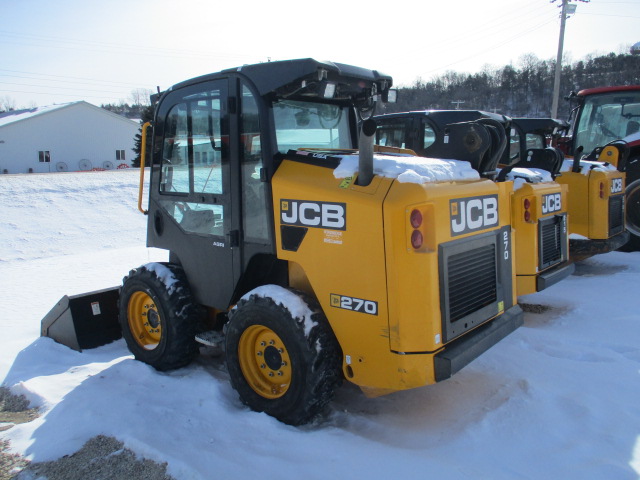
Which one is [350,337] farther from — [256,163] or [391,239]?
[256,163]

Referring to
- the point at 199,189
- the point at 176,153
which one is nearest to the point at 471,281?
the point at 199,189

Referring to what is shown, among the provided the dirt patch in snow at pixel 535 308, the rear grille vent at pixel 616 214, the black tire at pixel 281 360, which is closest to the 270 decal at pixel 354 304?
the black tire at pixel 281 360

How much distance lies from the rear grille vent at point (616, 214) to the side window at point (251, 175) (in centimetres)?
560

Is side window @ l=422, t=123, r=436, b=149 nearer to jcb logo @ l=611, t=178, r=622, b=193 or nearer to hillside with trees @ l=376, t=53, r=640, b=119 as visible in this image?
jcb logo @ l=611, t=178, r=622, b=193

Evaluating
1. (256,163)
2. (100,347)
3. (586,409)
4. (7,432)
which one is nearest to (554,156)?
(586,409)

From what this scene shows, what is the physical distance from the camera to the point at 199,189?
3.94 m

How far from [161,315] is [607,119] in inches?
351

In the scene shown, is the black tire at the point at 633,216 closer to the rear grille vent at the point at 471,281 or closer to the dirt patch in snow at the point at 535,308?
the dirt patch in snow at the point at 535,308

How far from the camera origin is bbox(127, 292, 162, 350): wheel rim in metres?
4.33

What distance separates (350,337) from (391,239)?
0.67 metres

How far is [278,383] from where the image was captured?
11.1 ft

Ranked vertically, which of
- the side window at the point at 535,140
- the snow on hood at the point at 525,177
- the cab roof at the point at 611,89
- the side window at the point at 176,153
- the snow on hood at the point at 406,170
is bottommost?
the snow on hood at the point at 525,177

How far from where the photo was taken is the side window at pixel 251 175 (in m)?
3.44

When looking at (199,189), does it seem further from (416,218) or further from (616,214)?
(616,214)
